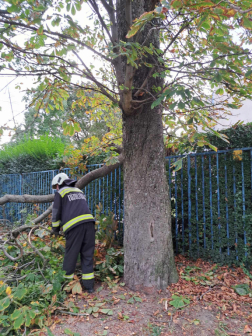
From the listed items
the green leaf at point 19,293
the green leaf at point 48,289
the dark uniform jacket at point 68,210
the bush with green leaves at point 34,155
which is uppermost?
the bush with green leaves at point 34,155

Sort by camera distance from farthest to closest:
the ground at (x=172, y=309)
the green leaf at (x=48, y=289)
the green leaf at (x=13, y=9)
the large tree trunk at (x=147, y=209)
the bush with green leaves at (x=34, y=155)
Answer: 1. the bush with green leaves at (x=34, y=155)
2. the large tree trunk at (x=147, y=209)
3. the green leaf at (x=48, y=289)
4. the green leaf at (x=13, y=9)
5. the ground at (x=172, y=309)

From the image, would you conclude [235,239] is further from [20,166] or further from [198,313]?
[20,166]

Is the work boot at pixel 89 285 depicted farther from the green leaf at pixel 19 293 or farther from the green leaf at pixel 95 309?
the green leaf at pixel 19 293

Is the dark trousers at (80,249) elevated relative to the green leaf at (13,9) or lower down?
lower down

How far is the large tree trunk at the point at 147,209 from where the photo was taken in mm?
3453

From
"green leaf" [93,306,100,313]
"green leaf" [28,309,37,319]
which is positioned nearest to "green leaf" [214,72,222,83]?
"green leaf" [93,306,100,313]

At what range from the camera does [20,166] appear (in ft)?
32.4

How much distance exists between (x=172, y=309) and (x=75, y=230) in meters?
1.67

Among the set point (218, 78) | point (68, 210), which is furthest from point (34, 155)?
point (218, 78)

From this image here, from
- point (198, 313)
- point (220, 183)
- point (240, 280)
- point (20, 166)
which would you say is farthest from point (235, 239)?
point (20, 166)

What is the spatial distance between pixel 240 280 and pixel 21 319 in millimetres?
2857

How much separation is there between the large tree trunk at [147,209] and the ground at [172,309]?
242 mm

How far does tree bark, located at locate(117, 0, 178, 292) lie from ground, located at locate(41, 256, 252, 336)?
239 millimetres

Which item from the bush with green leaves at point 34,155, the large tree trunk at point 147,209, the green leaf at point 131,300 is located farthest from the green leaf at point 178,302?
the bush with green leaves at point 34,155
